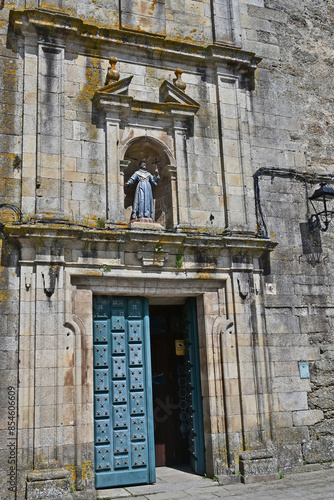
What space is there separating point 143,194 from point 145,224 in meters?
0.44

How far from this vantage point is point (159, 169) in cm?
759

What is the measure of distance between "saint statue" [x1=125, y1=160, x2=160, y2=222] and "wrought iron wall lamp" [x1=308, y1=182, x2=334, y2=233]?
8.15 ft

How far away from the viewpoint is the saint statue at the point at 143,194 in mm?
7102

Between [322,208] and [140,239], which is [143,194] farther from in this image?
[322,208]

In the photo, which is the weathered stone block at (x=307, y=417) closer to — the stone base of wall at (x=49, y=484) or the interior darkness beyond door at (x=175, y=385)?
the interior darkness beyond door at (x=175, y=385)

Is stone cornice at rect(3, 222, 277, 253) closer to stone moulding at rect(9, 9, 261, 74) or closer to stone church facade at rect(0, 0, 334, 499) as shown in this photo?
stone church facade at rect(0, 0, 334, 499)

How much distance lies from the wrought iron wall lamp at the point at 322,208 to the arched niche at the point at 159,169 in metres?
2.25

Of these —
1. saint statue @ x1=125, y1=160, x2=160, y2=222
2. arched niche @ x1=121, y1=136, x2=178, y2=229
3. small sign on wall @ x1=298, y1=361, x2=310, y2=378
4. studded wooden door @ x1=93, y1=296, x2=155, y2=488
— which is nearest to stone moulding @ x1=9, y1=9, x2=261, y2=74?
arched niche @ x1=121, y1=136, x2=178, y2=229

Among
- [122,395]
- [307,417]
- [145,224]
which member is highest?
[145,224]

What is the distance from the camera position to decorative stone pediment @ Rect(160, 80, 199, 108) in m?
7.46

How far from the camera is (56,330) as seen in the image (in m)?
6.17

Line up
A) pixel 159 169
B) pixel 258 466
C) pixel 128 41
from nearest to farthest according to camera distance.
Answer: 1. pixel 258 466
2. pixel 128 41
3. pixel 159 169

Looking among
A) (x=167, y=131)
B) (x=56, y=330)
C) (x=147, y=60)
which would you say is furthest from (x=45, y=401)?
(x=147, y=60)

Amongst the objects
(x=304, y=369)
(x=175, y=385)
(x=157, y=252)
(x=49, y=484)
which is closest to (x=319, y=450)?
(x=304, y=369)
